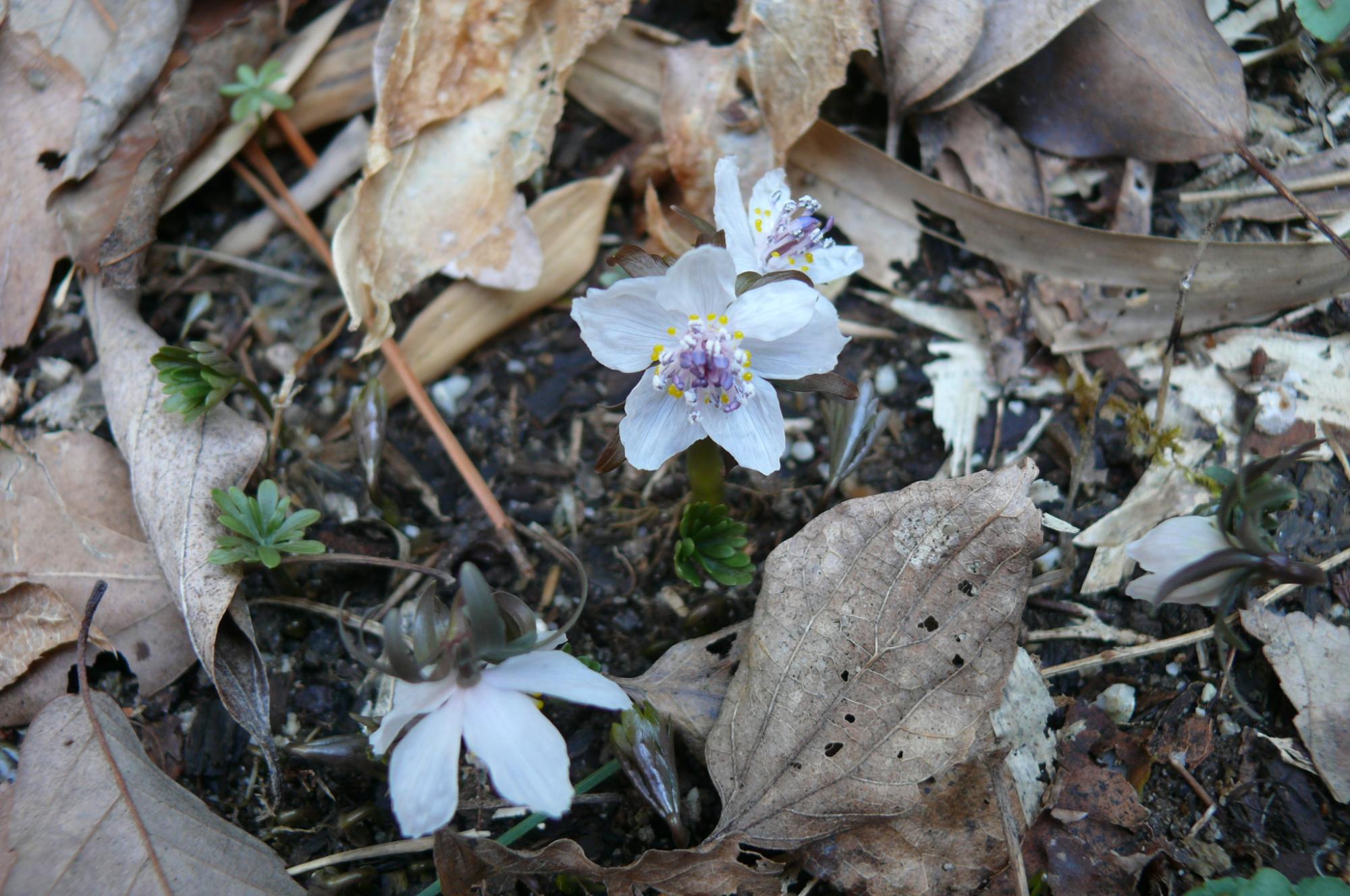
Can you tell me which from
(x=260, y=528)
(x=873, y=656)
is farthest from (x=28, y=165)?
(x=873, y=656)

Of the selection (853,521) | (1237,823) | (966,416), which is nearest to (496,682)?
(853,521)

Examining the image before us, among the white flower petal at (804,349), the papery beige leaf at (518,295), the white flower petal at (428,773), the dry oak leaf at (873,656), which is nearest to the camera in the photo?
the white flower petal at (428,773)

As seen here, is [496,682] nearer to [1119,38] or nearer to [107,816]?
[107,816]

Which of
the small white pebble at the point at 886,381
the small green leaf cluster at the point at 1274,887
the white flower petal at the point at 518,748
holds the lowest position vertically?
the small green leaf cluster at the point at 1274,887

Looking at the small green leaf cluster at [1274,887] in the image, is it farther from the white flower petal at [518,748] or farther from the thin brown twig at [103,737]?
the thin brown twig at [103,737]

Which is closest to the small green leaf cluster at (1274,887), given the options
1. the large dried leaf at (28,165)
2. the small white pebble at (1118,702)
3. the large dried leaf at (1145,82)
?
the small white pebble at (1118,702)

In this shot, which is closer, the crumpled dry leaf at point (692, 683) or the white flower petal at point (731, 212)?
the white flower petal at point (731, 212)
